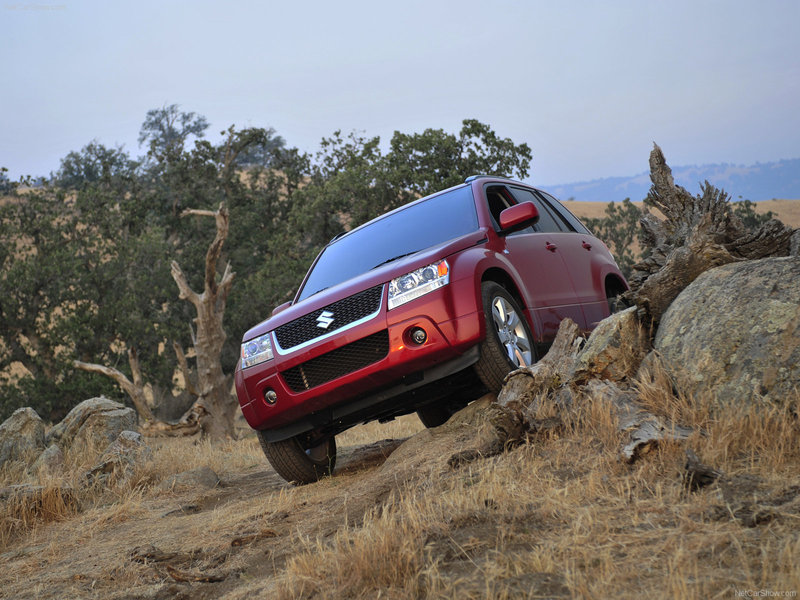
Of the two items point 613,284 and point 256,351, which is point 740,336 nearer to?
point 256,351

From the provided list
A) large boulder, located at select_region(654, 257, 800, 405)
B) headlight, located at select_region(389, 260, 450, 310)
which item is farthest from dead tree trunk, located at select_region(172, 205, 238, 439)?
large boulder, located at select_region(654, 257, 800, 405)

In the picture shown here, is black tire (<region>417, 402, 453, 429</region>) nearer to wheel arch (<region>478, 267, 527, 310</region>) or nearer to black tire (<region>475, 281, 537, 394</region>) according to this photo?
wheel arch (<region>478, 267, 527, 310</region>)

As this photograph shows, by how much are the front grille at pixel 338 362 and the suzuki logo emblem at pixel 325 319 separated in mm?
196

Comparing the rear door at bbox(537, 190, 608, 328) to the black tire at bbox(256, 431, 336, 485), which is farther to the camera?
the rear door at bbox(537, 190, 608, 328)

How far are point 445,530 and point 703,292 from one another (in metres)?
2.41

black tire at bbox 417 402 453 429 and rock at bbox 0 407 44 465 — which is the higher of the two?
rock at bbox 0 407 44 465

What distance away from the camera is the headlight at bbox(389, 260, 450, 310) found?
532 cm

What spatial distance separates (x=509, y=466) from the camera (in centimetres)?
435

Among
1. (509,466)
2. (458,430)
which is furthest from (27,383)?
(509,466)

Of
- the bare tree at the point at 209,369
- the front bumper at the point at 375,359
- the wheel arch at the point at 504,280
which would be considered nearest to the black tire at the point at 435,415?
the wheel arch at the point at 504,280

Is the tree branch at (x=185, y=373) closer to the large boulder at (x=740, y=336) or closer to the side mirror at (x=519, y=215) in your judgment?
the side mirror at (x=519, y=215)

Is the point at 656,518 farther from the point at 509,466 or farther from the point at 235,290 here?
the point at 235,290

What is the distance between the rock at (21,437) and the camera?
904cm

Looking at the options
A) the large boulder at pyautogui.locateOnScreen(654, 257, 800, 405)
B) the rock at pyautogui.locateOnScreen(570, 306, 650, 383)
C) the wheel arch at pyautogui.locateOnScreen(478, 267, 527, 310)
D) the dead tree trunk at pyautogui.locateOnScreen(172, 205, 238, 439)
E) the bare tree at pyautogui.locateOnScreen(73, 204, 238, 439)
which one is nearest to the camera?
the large boulder at pyautogui.locateOnScreen(654, 257, 800, 405)
